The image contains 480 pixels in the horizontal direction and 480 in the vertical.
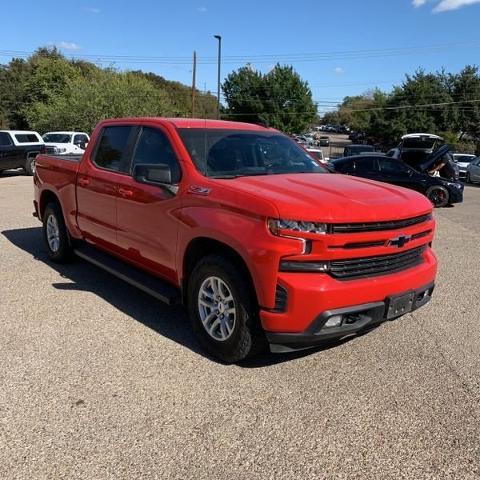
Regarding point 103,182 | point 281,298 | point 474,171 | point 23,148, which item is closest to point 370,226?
point 281,298

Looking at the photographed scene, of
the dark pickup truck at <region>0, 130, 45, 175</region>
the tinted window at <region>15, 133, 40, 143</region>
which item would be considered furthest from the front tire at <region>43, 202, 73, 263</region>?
the tinted window at <region>15, 133, 40, 143</region>

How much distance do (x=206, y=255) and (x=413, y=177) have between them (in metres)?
13.4

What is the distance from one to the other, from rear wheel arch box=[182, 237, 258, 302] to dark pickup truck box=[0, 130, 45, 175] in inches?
724

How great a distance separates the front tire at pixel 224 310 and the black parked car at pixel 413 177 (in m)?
12.5

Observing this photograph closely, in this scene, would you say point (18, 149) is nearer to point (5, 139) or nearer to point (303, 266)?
point (5, 139)

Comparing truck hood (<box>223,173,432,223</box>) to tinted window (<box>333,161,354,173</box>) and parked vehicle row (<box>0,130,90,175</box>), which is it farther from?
parked vehicle row (<box>0,130,90,175</box>)

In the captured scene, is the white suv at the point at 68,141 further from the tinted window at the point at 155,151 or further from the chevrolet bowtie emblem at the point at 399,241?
the chevrolet bowtie emblem at the point at 399,241

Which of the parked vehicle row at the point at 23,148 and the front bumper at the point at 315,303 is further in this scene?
the parked vehicle row at the point at 23,148

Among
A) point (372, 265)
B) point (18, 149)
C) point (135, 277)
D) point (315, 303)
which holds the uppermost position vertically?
point (372, 265)

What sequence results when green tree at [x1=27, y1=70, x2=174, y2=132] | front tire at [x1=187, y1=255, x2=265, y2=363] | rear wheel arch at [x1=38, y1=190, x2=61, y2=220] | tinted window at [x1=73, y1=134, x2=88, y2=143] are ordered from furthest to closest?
green tree at [x1=27, y1=70, x2=174, y2=132], tinted window at [x1=73, y1=134, x2=88, y2=143], rear wheel arch at [x1=38, y1=190, x2=61, y2=220], front tire at [x1=187, y1=255, x2=265, y2=363]

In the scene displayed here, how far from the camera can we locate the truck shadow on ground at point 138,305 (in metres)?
4.22

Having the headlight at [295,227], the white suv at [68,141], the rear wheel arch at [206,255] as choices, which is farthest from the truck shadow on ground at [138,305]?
the white suv at [68,141]

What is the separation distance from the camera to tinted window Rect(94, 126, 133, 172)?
207 inches

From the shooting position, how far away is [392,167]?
637 inches
